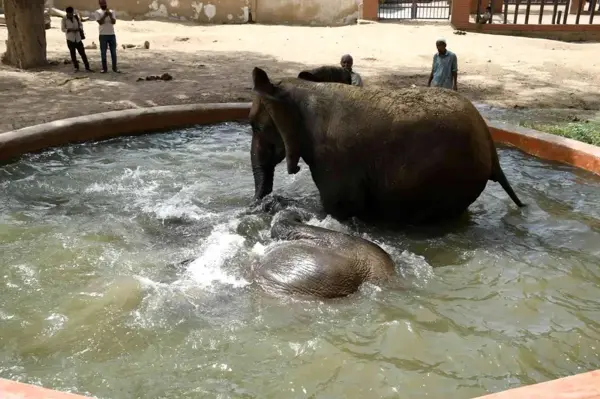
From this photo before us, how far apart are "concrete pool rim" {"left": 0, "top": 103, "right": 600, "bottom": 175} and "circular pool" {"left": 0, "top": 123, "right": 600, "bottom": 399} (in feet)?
1.45

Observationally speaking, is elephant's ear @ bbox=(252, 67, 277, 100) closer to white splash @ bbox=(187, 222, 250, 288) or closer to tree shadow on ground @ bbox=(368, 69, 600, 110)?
white splash @ bbox=(187, 222, 250, 288)

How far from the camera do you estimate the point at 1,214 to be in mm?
5797

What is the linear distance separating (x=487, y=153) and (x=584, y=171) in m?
2.23

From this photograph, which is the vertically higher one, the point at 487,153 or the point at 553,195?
the point at 487,153

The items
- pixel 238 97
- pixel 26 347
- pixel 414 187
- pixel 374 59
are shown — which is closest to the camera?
pixel 26 347

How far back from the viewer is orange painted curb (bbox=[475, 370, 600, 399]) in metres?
2.51

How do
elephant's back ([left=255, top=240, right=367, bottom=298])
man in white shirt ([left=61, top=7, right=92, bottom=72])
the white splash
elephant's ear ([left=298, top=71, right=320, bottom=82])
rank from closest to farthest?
elephant's back ([left=255, top=240, right=367, bottom=298]) → the white splash → elephant's ear ([left=298, top=71, right=320, bottom=82]) → man in white shirt ([left=61, top=7, right=92, bottom=72])

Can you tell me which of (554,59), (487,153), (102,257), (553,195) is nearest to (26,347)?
(102,257)

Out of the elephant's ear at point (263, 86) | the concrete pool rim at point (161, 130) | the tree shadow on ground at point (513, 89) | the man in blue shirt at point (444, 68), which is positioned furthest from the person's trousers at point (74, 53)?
the elephant's ear at point (263, 86)

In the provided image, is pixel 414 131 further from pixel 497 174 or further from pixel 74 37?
pixel 74 37

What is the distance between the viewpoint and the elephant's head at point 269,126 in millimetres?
5480

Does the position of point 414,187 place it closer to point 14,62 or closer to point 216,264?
point 216,264

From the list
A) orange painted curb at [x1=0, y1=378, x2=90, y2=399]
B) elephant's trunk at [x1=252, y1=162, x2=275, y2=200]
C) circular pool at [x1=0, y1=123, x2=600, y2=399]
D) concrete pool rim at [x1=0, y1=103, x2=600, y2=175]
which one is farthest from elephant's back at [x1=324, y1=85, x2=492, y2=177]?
orange painted curb at [x1=0, y1=378, x2=90, y2=399]

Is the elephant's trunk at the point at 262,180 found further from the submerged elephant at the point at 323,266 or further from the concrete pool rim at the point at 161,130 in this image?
the concrete pool rim at the point at 161,130
